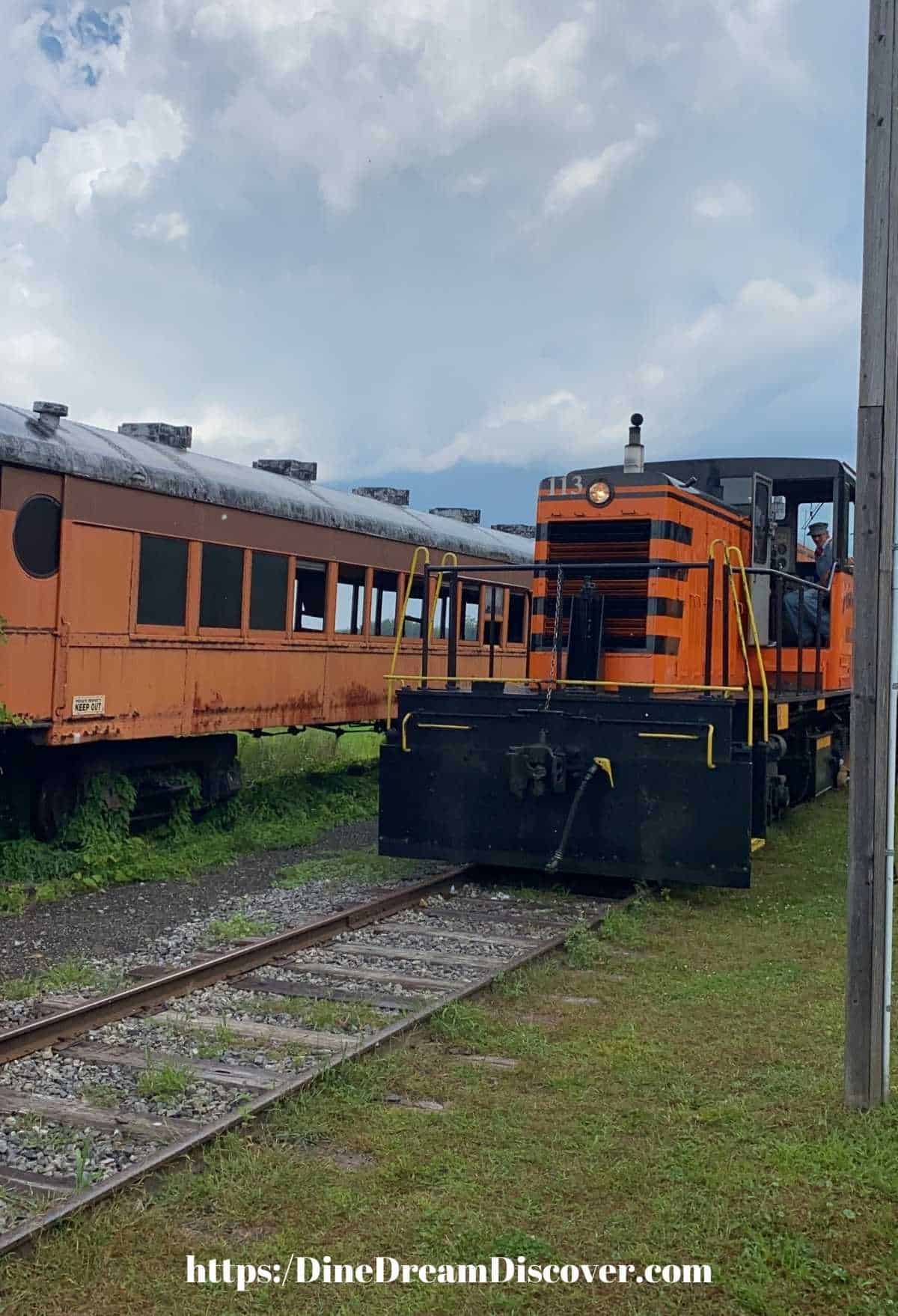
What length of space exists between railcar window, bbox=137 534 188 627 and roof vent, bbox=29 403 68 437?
118 centimetres

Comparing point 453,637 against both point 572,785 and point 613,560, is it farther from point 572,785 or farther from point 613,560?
point 572,785

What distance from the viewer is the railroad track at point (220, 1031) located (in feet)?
13.7

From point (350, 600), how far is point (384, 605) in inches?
31.6

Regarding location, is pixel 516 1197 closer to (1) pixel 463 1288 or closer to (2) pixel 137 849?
(1) pixel 463 1288

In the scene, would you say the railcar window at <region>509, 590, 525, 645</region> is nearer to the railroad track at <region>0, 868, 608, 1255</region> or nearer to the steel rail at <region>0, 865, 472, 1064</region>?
the steel rail at <region>0, 865, 472, 1064</region>

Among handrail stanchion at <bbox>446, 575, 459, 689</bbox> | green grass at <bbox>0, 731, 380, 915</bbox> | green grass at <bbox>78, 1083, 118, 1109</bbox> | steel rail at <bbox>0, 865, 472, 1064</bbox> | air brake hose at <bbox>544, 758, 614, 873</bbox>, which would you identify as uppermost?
handrail stanchion at <bbox>446, 575, 459, 689</bbox>

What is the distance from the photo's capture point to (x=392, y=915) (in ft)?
26.4

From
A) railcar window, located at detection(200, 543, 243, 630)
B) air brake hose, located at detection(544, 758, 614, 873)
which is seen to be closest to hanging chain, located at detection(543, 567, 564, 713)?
air brake hose, located at detection(544, 758, 614, 873)

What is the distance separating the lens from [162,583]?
10.5 metres

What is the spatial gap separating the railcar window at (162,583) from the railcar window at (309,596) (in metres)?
1.76

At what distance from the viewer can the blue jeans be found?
1166 cm

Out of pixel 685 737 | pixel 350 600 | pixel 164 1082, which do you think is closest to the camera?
pixel 164 1082

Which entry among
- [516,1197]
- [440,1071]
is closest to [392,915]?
[440,1071]

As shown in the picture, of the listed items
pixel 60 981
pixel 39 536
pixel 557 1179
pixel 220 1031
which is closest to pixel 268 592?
pixel 39 536
